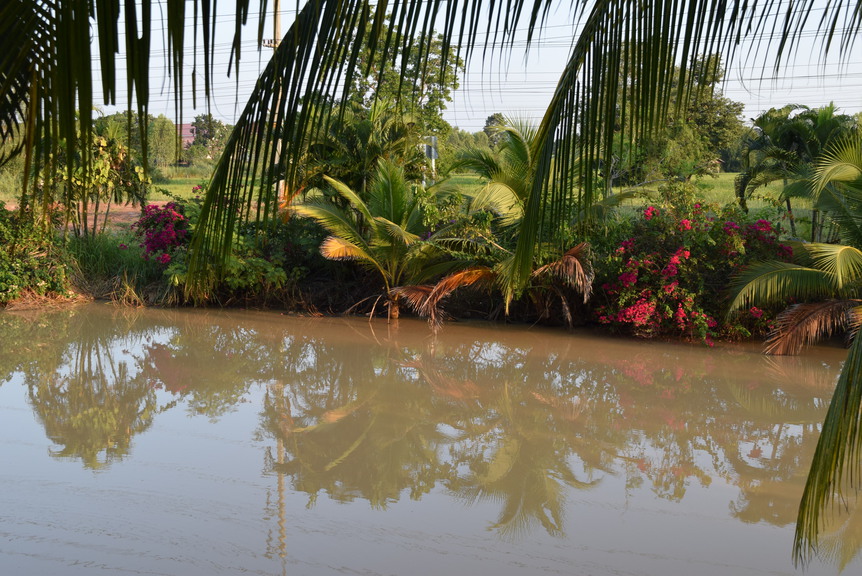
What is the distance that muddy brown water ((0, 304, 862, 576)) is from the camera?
4.80m

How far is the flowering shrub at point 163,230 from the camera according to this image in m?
13.3

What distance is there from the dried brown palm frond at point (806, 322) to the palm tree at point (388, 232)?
14.4 feet

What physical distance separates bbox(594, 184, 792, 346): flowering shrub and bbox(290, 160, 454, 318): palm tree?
2.49 metres

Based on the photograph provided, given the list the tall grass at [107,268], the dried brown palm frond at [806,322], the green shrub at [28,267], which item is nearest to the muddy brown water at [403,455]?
the dried brown palm frond at [806,322]

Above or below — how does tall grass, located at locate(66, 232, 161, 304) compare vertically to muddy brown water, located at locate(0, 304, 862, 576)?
above

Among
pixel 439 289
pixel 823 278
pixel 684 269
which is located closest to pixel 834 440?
pixel 823 278

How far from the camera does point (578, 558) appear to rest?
4754 mm

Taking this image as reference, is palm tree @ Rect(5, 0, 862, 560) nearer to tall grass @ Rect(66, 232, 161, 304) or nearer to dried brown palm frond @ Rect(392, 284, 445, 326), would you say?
dried brown palm frond @ Rect(392, 284, 445, 326)

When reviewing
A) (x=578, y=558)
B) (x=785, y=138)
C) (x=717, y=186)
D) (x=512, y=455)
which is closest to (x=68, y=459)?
(x=512, y=455)

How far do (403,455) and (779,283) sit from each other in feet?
18.5

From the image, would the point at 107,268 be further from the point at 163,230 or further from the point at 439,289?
the point at 439,289

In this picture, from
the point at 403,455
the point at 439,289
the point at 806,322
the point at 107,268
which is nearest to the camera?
the point at 403,455

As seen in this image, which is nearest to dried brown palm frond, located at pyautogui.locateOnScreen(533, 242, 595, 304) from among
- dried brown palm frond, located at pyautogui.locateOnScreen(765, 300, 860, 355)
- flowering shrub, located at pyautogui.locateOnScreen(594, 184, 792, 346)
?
flowering shrub, located at pyautogui.locateOnScreen(594, 184, 792, 346)

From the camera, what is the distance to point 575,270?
1072cm
